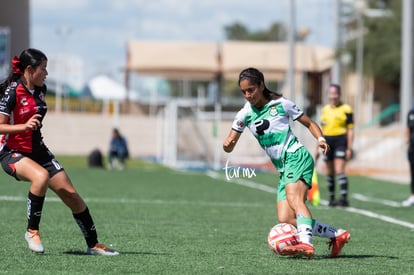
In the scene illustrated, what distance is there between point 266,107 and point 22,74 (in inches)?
95.5

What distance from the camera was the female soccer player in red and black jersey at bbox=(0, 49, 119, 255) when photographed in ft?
30.4

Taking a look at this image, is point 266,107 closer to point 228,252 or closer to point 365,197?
point 228,252

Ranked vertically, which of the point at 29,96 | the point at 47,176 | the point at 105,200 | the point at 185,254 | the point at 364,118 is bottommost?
the point at 364,118

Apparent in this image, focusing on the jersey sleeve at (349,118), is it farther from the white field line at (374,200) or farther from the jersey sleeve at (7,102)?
the jersey sleeve at (7,102)

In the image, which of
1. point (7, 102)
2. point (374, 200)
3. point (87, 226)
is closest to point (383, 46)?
point (374, 200)

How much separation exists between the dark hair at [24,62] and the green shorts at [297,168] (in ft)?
8.67

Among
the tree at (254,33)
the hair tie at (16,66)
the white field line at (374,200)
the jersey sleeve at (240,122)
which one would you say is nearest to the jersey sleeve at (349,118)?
the white field line at (374,200)

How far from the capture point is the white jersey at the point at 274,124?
32.3 ft

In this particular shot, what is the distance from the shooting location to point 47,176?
30.4 ft

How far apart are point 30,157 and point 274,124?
2438 millimetres

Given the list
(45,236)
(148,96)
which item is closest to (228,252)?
(45,236)

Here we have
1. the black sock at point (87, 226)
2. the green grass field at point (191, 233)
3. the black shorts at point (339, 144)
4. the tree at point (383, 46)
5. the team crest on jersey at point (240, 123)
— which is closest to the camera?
the green grass field at point (191, 233)

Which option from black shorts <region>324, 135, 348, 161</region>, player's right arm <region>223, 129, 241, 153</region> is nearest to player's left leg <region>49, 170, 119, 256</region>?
player's right arm <region>223, 129, 241, 153</region>

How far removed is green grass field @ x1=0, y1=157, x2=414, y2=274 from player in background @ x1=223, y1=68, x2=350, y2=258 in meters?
0.43
